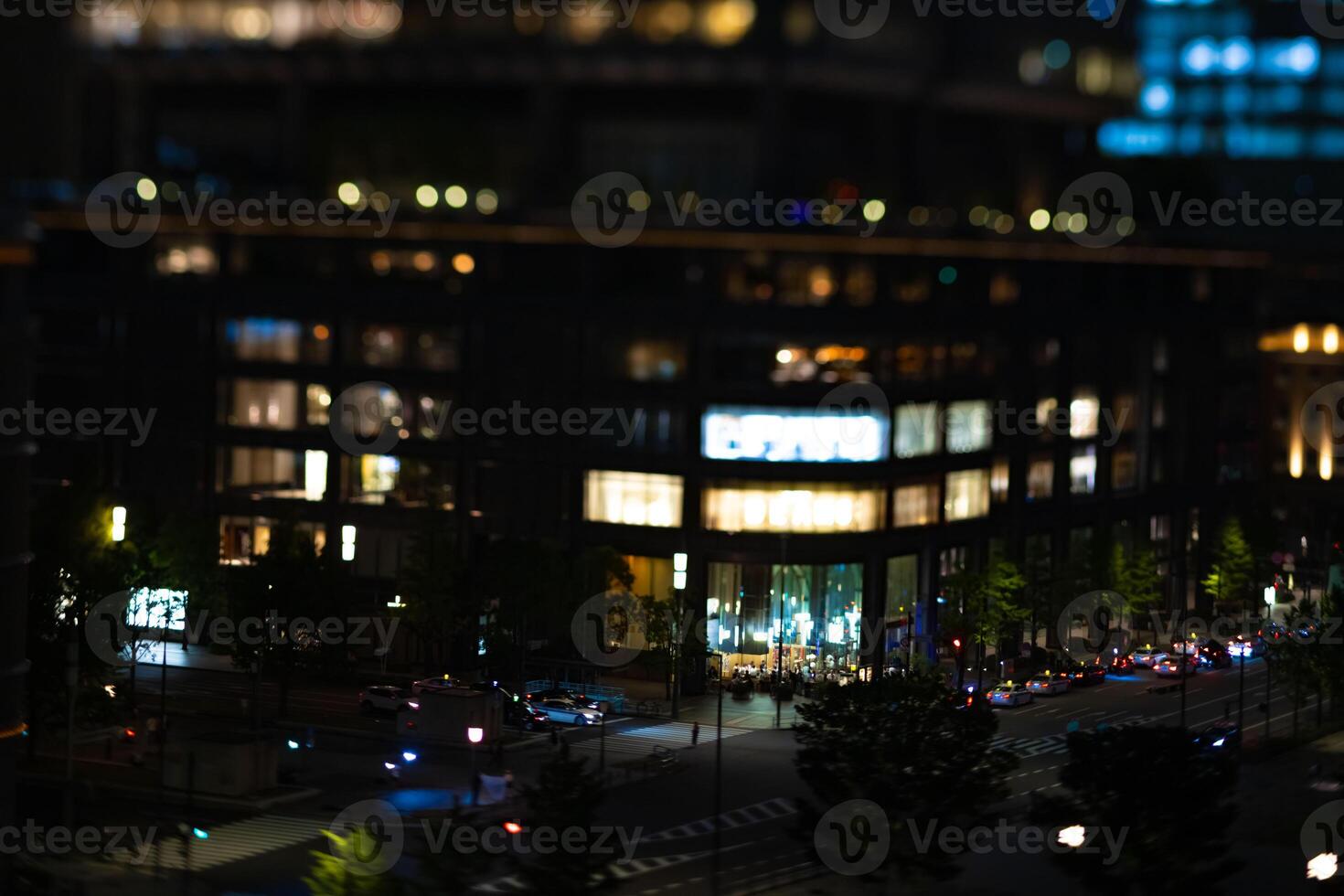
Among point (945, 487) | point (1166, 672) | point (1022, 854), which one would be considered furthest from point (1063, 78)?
point (1022, 854)

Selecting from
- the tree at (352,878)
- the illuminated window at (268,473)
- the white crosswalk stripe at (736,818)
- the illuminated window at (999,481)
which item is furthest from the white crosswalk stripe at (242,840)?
the illuminated window at (999,481)

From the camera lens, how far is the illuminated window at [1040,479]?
91.9 meters

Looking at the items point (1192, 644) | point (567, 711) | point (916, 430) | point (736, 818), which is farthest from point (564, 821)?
point (1192, 644)

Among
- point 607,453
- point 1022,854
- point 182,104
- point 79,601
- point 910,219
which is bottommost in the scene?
point 1022,854

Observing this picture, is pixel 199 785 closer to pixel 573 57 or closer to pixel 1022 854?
pixel 1022 854

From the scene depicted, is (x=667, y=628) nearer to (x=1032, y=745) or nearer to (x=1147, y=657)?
(x=1032, y=745)

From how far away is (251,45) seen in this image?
89875mm

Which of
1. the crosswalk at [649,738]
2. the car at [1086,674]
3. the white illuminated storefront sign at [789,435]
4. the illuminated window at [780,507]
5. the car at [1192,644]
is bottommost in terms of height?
the crosswalk at [649,738]

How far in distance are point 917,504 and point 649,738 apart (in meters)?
19.8

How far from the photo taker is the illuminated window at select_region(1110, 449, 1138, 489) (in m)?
96.9

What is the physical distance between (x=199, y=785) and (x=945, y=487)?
39.2 meters

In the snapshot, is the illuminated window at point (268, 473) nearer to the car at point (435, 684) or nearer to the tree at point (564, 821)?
the car at point (435, 684)

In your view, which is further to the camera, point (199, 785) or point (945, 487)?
point (945, 487)

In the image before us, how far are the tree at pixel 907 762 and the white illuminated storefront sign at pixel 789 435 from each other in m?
28.1
